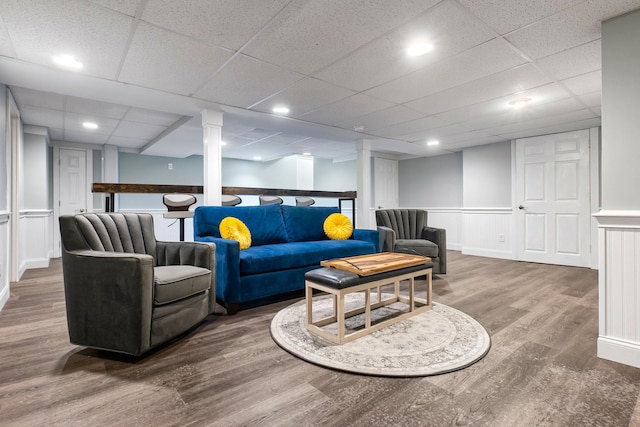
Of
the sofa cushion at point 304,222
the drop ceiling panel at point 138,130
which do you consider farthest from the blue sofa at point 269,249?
the drop ceiling panel at point 138,130

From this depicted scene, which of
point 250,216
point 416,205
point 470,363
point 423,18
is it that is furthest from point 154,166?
point 470,363

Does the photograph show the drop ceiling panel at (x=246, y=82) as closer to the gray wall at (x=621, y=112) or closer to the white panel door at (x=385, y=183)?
the gray wall at (x=621, y=112)

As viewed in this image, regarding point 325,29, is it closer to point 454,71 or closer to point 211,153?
point 454,71

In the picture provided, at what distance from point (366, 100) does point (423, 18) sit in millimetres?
1632

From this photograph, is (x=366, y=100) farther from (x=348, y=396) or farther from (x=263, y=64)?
(x=348, y=396)

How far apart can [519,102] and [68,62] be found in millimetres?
4657

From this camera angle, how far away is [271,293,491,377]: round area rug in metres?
1.89

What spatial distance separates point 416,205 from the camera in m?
8.05

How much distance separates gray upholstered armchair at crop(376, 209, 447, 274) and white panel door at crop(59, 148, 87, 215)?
590 cm

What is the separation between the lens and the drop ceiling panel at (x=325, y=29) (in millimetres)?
2014

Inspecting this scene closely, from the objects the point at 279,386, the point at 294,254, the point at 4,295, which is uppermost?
the point at 294,254

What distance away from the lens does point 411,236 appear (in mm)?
A: 4852

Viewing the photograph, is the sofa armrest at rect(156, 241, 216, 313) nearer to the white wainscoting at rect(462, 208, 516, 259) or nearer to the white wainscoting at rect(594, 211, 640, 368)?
the white wainscoting at rect(594, 211, 640, 368)

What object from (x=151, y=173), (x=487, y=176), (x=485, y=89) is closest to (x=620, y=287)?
(x=485, y=89)
